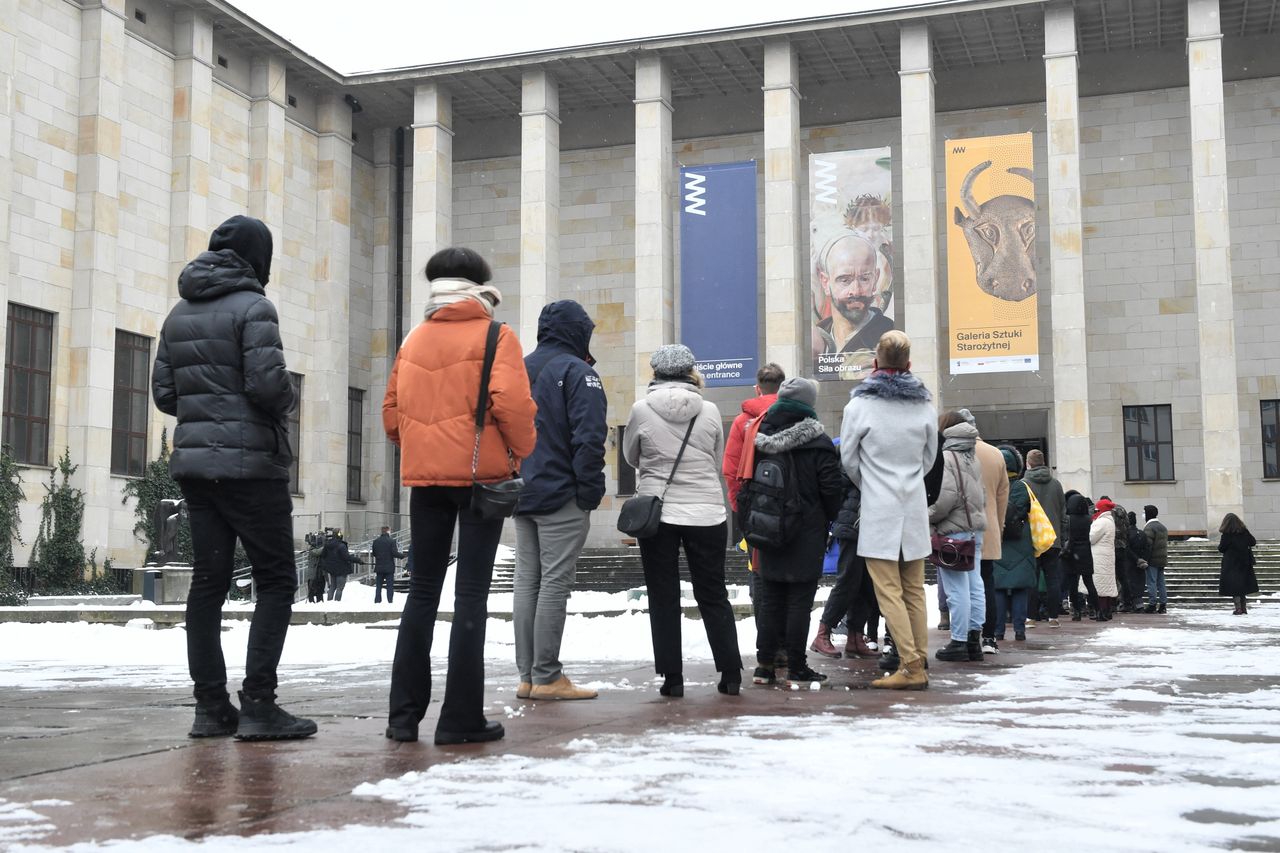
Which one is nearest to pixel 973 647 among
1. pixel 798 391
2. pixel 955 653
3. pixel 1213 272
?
pixel 955 653

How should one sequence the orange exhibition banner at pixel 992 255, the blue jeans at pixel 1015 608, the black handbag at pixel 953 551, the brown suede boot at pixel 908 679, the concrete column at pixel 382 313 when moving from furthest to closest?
the concrete column at pixel 382 313
the orange exhibition banner at pixel 992 255
the blue jeans at pixel 1015 608
the black handbag at pixel 953 551
the brown suede boot at pixel 908 679

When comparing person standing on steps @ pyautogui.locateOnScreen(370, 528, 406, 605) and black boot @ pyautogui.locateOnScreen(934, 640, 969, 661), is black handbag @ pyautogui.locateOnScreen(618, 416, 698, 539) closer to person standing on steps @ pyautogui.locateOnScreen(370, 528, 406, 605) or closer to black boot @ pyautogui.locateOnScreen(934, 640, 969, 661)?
black boot @ pyautogui.locateOnScreen(934, 640, 969, 661)

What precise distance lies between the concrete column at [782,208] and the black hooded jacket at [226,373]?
27208 millimetres

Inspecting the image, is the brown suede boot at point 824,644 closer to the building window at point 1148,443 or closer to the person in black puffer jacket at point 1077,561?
the person in black puffer jacket at point 1077,561

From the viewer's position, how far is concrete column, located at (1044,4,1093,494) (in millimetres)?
31172

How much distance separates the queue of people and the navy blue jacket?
0.04 ft

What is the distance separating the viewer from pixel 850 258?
1265 inches

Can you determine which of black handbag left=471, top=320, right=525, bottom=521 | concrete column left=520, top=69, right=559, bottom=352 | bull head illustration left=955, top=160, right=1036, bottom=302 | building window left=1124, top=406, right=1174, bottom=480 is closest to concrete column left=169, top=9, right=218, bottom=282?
concrete column left=520, top=69, right=559, bottom=352

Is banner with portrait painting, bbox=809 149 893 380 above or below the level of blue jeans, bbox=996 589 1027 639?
above

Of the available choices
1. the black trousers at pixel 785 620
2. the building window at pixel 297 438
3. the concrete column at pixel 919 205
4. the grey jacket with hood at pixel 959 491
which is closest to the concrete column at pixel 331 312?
the building window at pixel 297 438

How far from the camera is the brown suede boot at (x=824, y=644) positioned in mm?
9812

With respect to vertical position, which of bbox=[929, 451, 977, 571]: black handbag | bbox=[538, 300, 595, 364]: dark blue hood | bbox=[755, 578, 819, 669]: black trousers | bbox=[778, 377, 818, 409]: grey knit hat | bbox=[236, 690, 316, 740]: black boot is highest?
bbox=[538, 300, 595, 364]: dark blue hood

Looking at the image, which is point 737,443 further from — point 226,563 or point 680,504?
point 226,563

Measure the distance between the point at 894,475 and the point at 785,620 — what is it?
1071 mm
